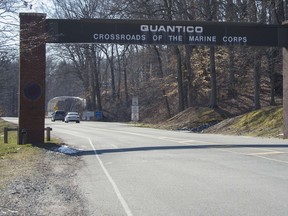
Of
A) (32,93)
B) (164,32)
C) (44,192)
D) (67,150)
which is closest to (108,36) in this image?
(164,32)

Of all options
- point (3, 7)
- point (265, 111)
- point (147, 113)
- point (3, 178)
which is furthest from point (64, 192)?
point (147, 113)

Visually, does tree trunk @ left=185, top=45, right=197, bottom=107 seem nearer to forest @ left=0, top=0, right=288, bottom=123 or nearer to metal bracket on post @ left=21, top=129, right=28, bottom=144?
forest @ left=0, top=0, right=288, bottom=123

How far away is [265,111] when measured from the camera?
35750 mm

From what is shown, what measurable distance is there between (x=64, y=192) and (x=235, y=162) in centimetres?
694

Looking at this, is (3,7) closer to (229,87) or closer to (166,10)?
(166,10)

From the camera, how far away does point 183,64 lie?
188 ft

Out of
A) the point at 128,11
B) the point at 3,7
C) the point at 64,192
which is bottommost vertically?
the point at 64,192

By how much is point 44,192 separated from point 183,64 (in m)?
47.4

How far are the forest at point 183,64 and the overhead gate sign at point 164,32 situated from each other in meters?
3.24

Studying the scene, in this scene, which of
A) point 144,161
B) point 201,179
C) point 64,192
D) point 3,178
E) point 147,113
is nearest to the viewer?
point 64,192

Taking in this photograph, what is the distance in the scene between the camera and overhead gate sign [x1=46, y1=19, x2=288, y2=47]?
25.1 meters

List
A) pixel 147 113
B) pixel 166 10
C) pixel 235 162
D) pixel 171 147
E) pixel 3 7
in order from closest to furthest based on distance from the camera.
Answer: pixel 3 7 → pixel 235 162 → pixel 171 147 → pixel 166 10 → pixel 147 113

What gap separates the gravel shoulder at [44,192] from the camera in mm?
8982

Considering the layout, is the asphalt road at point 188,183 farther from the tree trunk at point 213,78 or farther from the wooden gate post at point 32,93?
the tree trunk at point 213,78
